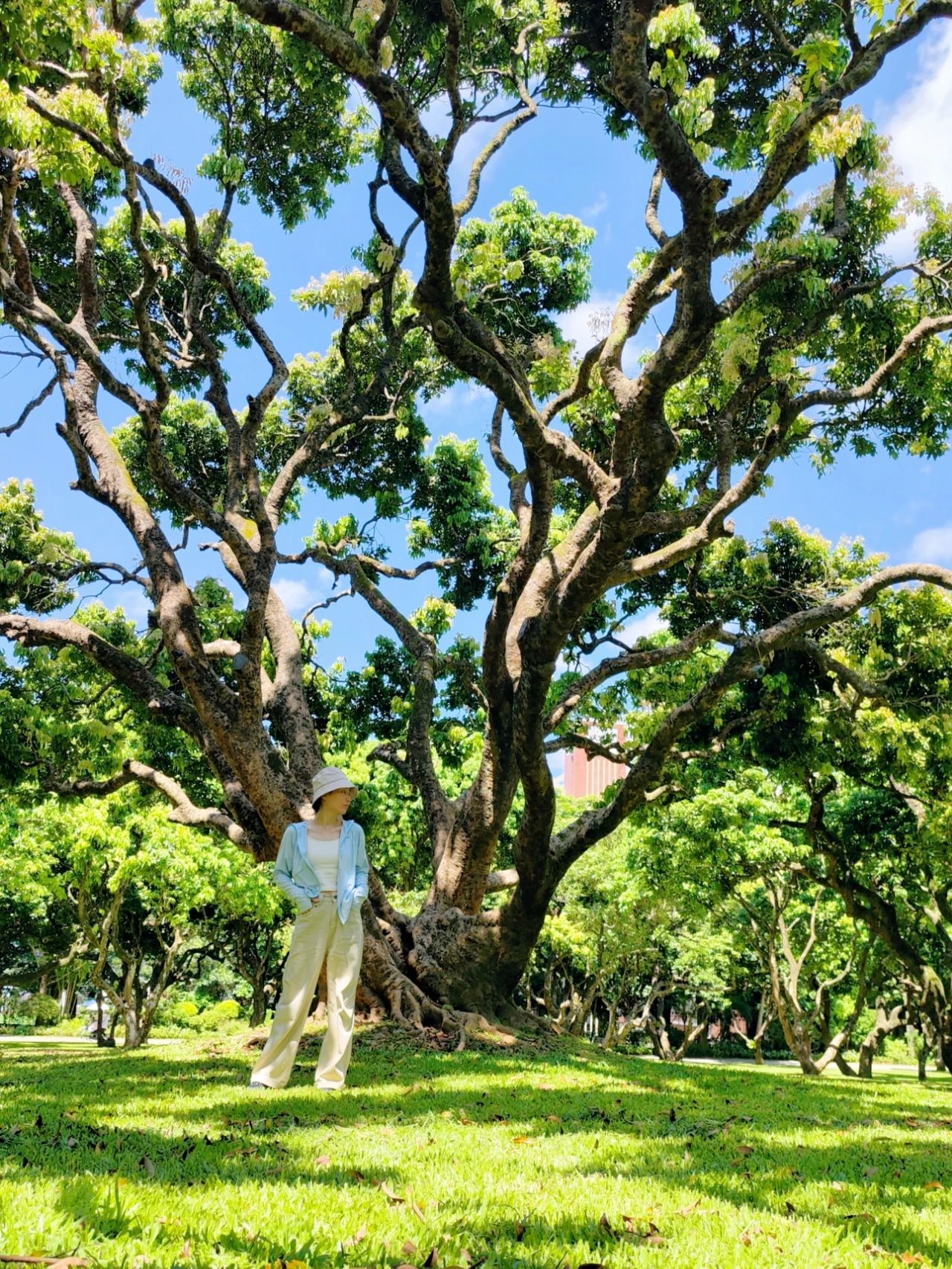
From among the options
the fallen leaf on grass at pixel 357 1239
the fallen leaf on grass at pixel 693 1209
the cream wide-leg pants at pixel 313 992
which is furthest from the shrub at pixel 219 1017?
the fallen leaf on grass at pixel 357 1239

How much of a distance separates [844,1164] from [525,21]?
10.2 meters

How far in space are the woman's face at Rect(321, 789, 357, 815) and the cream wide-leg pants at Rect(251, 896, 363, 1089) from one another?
61cm

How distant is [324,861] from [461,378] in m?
8.92

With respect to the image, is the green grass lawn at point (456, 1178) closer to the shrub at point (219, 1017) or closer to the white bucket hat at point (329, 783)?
the white bucket hat at point (329, 783)

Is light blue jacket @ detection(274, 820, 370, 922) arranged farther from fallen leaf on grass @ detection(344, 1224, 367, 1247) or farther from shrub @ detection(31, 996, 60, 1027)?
shrub @ detection(31, 996, 60, 1027)

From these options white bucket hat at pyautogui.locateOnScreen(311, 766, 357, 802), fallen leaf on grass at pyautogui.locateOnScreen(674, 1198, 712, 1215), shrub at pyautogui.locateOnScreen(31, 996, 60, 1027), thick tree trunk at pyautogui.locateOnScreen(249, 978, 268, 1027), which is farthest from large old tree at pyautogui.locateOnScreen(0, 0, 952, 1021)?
shrub at pyautogui.locateOnScreen(31, 996, 60, 1027)

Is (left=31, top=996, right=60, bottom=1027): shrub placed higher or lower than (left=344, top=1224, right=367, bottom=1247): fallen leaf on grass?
lower

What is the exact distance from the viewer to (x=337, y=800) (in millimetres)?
6199

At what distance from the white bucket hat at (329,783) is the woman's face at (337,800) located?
0.11ft

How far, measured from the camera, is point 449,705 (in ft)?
47.7

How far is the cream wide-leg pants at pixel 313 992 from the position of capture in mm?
5695

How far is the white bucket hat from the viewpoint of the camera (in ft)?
20.1

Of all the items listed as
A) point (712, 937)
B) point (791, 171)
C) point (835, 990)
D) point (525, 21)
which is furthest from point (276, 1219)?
point (835, 990)

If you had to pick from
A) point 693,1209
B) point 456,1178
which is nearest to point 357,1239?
point 456,1178
